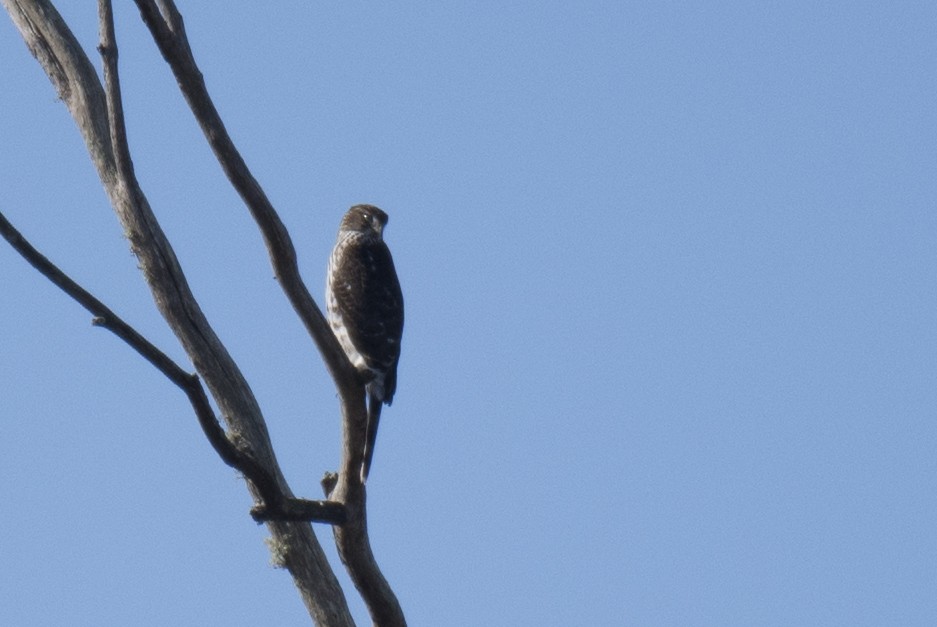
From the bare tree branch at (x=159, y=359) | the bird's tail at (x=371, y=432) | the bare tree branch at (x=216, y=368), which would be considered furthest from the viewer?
the bare tree branch at (x=216, y=368)

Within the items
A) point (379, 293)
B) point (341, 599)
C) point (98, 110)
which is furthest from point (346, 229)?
point (341, 599)

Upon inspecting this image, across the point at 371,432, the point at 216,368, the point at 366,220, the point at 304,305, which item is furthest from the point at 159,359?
the point at 366,220

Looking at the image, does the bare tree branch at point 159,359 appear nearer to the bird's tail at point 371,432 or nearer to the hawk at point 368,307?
the bird's tail at point 371,432

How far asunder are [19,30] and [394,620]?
11.0 ft

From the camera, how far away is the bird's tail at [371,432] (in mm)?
6535

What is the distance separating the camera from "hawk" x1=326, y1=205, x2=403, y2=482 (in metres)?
8.07

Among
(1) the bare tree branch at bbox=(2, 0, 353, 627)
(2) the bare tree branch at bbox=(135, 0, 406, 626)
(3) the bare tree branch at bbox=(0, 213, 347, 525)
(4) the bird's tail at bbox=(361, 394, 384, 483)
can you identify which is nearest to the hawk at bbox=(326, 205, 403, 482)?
(4) the bird's tail at bbox=(361, 394, 384, 483)

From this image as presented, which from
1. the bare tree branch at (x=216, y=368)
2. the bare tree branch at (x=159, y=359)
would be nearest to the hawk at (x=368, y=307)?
the bare tree branch at (x=216, y=368)

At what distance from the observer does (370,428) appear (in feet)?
23.4

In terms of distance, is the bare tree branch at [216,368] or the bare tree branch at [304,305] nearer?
the bare tree branch at [304,305]

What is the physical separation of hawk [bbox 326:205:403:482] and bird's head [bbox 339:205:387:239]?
2cm

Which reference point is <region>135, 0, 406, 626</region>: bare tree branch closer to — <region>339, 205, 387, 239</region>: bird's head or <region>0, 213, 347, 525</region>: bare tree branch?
<region>0, 213, 347, 525</region>: bare tree branch

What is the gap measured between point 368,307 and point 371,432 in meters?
1.56

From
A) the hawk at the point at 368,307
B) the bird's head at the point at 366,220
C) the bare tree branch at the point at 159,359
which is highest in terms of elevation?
the bird's head at the point at 366,220
